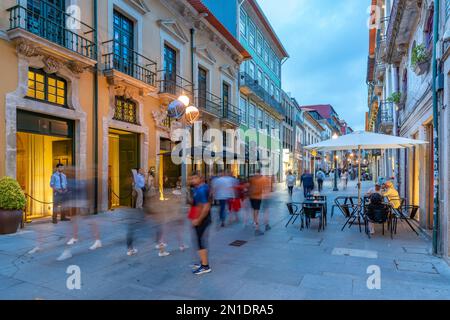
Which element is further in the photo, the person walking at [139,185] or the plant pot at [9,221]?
the person walking at [139,185]

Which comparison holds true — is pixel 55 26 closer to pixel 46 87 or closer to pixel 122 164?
pixel 46 87

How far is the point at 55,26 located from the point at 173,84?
5951 mm

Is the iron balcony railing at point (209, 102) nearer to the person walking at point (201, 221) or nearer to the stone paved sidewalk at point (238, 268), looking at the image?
the stone paved sidewalk at point (238, 268)

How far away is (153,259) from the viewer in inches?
222

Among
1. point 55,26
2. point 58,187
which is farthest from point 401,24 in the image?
point 58,187

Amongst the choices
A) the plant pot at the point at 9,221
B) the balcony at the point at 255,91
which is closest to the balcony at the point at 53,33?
the plant pot at the point at 9,221

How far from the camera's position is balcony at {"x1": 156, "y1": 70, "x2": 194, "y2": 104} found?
44.3 feet

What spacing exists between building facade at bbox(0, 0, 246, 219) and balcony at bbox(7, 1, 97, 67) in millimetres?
27

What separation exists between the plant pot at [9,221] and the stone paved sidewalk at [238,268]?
0.29 metres

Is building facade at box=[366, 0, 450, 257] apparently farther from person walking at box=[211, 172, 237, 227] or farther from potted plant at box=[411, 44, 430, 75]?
person walking at box=[211, 172, 237, 227]

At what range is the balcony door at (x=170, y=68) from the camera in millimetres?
14328

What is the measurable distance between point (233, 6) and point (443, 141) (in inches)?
761

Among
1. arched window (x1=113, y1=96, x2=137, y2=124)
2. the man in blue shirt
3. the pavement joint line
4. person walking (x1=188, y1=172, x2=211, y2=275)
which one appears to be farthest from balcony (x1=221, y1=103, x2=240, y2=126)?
person walking (x1=188, y1=172, x2=211, y2=275)
